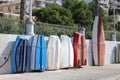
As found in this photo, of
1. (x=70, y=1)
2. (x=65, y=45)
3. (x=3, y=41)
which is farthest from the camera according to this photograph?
(x=70, y=1)

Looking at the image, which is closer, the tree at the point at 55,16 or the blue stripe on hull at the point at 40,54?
the blue stripe on hull at the point at 40,54

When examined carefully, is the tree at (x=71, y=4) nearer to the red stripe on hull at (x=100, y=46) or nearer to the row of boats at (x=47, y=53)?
the red stripe on hull at (x=100, y=46)

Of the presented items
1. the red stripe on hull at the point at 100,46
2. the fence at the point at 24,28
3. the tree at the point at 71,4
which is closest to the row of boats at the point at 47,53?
the fence at the point at 24,28

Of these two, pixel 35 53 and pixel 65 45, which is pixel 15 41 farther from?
pixel 65 45

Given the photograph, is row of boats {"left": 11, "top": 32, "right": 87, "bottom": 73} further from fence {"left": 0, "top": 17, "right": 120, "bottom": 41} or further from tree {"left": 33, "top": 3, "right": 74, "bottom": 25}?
tree {"left": 33, "top": 3, "right": 74, "bottom": 25}

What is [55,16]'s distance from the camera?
5525 centimetres

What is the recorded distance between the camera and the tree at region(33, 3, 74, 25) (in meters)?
54.8

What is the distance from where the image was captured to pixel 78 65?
2238cm

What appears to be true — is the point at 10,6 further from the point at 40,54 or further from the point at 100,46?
the point at 40,54

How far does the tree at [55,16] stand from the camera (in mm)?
54825

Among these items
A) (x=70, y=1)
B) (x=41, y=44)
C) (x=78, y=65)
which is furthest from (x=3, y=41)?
(x=70, y=1)

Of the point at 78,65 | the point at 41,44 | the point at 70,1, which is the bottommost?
the point at 78,65

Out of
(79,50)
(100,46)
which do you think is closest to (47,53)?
(79,50)

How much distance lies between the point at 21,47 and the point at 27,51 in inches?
17.5
